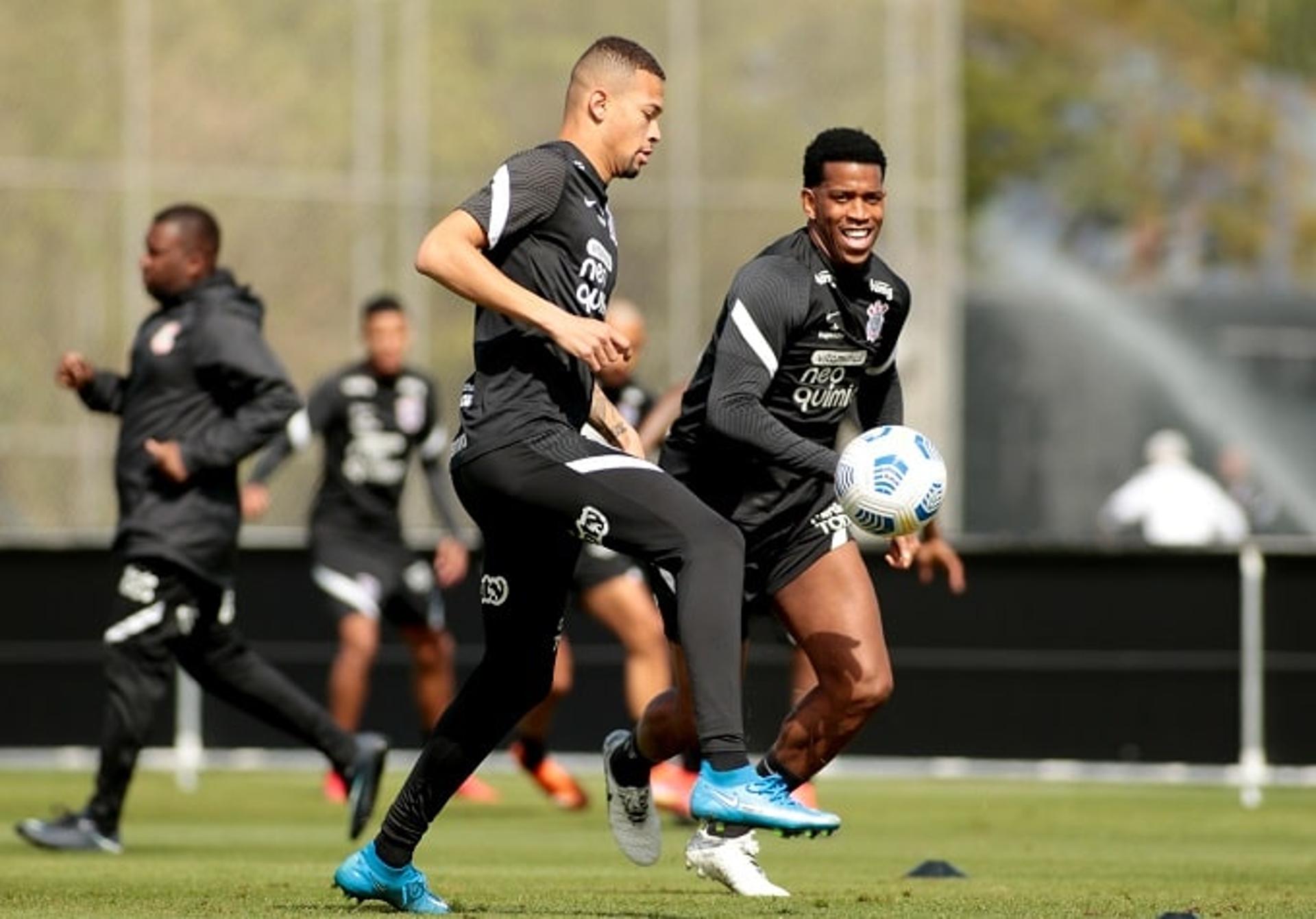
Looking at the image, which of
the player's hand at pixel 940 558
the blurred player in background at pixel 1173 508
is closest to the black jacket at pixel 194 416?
the player's hand at pixel 940 558

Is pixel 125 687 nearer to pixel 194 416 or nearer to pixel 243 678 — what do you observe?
pixel 243 678

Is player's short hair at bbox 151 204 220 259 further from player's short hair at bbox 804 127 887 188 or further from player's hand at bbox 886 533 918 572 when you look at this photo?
player's hand at bbox 886 533 918 572

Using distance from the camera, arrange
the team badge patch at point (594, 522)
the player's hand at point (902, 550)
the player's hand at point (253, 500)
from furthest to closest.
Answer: the player's hand at point (253, 500)
the player's hand at point (902, 550)
the team badge patch at point (594, 522)

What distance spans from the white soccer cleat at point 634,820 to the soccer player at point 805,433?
0.45ft

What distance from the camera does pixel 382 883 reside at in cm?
913

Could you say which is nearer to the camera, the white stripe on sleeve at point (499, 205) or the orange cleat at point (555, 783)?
the white stripe on sleeve at point (499, 205)

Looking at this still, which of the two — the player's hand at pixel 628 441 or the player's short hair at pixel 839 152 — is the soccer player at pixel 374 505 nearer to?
the player's short hair at pixel 839 152

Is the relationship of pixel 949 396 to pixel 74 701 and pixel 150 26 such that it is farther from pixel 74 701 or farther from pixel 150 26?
pixel 74 701

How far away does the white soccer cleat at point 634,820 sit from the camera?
9.76 meters

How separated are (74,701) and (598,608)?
17.3 feet

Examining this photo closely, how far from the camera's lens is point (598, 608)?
1578 centimetres

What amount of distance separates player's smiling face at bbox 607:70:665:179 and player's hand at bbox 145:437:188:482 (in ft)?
12.0

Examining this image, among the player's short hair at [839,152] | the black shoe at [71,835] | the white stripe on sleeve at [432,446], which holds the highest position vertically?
the player's short hair at [839,152]

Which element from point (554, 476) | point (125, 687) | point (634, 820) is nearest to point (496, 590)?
point (554, 476)
